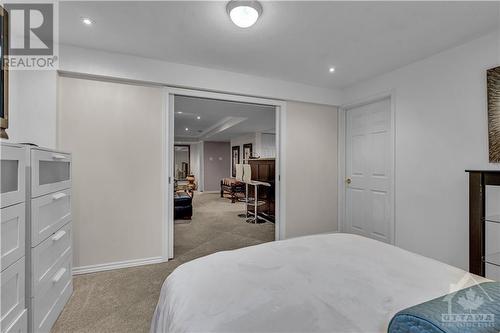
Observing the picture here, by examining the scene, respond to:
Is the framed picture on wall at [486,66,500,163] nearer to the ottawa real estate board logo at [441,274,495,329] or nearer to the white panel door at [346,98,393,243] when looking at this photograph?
the white panel door at [346,98,393,243]

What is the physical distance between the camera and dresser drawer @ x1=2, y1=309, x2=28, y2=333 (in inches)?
47.7

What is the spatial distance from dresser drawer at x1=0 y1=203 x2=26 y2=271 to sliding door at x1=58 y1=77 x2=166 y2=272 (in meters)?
1.38

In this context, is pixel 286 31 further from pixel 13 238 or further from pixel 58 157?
pixel 13 238

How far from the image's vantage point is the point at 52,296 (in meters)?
1.70

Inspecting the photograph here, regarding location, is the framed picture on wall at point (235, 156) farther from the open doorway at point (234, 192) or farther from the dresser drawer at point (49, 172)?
the dresser drawer at point (49, 172)

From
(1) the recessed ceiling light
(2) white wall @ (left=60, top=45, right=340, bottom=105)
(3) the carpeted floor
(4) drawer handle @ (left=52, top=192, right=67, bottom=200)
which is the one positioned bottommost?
(3) the carpeted floor

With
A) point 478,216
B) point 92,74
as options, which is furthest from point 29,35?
point 478,216

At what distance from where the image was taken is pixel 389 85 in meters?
3.18

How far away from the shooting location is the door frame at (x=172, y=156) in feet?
9.62

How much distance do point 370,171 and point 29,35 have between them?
14.2ft

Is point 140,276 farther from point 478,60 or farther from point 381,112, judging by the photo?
point 478,60

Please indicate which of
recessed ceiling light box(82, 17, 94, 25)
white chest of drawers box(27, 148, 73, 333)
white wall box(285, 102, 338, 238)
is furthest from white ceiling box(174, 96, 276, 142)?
white chest of drawers box(27, 148, 73, 333)

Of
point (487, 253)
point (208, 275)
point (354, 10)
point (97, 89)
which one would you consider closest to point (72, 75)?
point (97, 89)

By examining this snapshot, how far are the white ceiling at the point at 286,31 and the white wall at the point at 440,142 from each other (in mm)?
199
